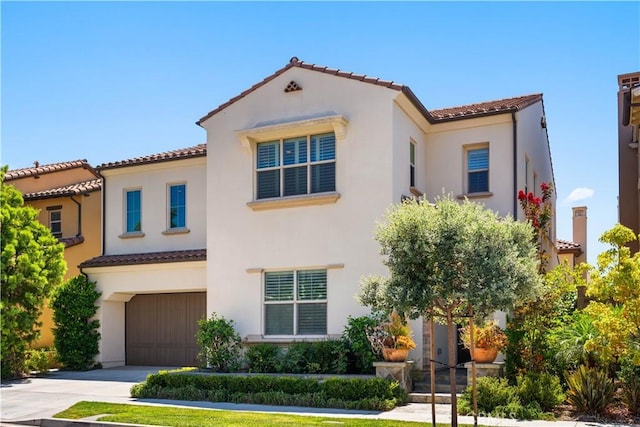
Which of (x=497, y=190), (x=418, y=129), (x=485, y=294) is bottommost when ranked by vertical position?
(x=485, y=294)

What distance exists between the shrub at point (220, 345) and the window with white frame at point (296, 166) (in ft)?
11.4

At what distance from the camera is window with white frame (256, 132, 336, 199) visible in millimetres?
17203

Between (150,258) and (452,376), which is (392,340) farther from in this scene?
(150,258)

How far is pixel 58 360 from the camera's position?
21172 mm

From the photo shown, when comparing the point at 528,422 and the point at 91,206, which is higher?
the point at 91,206

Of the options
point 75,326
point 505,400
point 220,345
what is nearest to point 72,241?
point 75,326

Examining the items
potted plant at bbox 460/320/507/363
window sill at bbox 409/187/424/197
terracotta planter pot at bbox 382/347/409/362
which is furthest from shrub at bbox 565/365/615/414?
window sill at bbox 409/187/424/197

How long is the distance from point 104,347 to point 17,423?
8383 mm

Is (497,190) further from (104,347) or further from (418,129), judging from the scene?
(104,347)

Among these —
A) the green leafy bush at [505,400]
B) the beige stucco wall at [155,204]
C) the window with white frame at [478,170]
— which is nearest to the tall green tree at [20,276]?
the beige stucco wall at [155,204]

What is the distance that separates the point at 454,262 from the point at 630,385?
4.80m

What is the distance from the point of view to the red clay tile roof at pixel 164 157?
20.8m

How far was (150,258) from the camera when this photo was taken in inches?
808

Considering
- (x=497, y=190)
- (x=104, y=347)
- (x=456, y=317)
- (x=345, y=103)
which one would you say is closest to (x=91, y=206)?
(x=104, y=347)
